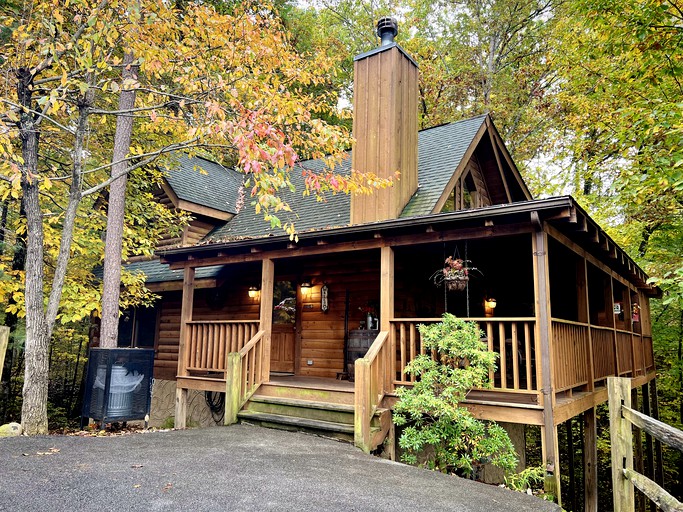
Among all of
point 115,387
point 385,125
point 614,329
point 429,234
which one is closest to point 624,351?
point 614,329

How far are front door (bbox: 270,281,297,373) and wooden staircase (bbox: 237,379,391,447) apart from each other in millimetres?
2746

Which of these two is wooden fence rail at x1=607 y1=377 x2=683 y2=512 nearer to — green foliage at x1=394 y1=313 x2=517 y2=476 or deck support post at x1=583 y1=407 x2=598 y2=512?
green foliage at x1=394 y1=313 x2=517 y2=476

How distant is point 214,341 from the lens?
8.62 m

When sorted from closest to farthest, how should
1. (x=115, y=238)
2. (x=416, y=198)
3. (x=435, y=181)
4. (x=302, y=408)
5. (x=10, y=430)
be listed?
(x=10, y=430)
(x=302, y=408)
(x=115, y=238)
(x=416, y=198)
(x=435, y=181)

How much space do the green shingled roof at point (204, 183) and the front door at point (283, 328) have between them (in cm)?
341

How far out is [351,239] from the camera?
7.55 meters

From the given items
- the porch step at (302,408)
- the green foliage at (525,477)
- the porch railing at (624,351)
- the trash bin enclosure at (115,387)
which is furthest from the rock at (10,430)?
the porch railing at (624,351)

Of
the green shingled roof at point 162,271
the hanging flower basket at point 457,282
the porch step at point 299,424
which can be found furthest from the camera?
the green shingled roof at point 162,271

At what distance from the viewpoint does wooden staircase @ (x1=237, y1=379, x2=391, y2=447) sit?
6.44 metres

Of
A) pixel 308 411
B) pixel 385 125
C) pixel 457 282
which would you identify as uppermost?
pixel 385 125

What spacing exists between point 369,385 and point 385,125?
553 cm

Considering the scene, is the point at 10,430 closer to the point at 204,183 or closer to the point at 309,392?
the point at 309,392

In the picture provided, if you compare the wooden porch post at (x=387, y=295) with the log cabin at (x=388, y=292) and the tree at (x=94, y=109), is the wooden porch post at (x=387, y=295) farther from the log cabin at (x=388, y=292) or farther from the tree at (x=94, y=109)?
the tree at (x=94, y=109)

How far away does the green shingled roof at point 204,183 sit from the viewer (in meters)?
12.6
